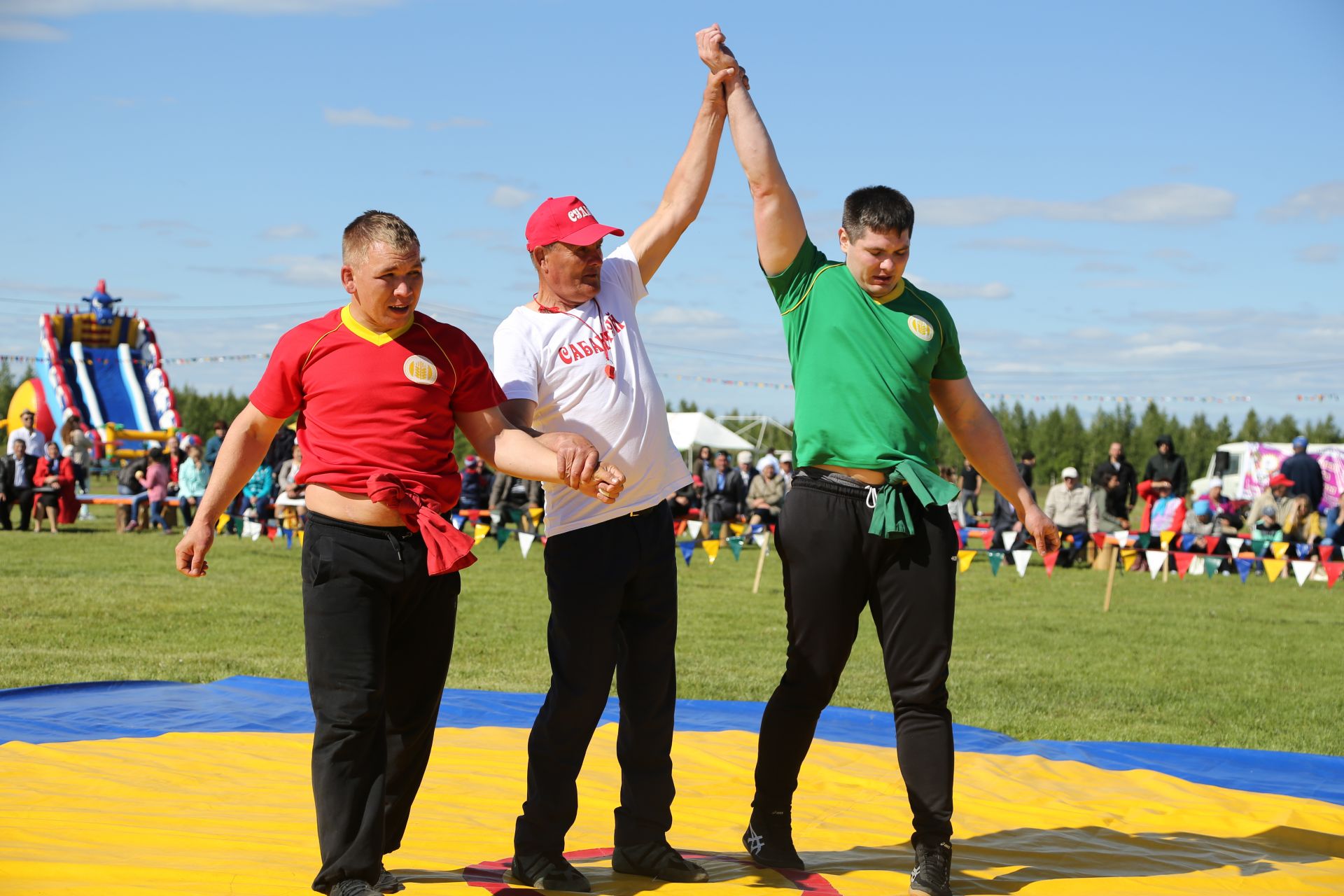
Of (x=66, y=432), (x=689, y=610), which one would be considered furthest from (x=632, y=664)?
(x=66, y=432)

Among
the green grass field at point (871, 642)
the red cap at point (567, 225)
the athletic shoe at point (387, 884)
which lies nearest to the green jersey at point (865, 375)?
the red cap at point (567, 225)

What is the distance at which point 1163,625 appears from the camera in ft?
36.9

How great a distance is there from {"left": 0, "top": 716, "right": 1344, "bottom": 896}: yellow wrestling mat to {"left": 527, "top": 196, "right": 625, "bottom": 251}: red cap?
1774mm

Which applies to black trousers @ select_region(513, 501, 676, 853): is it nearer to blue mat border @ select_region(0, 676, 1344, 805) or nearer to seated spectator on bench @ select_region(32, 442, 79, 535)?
blue mat border @ select_region(0, 676, 1344, 805)

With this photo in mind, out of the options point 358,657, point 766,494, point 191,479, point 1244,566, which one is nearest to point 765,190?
point 358,657

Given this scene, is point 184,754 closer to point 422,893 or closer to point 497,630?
point 422,893

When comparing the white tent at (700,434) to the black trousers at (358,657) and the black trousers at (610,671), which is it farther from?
the black trousers at (358,657)

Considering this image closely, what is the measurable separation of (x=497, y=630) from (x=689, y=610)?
2.13 m

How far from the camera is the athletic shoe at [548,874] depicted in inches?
135

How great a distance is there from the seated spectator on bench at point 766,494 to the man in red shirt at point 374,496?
15385 mm

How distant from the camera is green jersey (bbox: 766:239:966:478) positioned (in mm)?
3705

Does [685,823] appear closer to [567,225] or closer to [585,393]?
[585,393]

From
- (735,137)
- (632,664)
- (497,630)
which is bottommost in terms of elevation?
(497,630)

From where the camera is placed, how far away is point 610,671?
365cm
